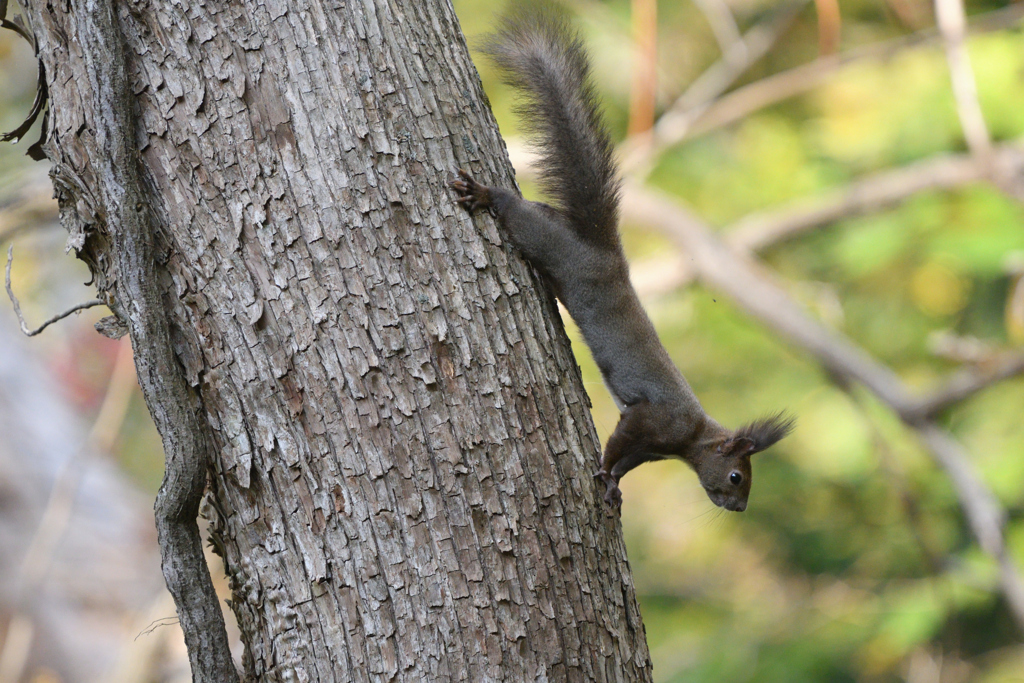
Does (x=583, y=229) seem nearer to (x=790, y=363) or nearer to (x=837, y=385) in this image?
(x=837, y=385)

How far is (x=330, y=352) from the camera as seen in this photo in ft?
5.20

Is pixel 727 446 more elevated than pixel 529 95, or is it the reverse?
pixel 529 95

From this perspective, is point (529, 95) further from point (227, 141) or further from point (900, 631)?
point (900, 631)

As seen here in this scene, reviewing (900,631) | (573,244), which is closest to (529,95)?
(573,244)

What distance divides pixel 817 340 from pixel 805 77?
73.4 inches

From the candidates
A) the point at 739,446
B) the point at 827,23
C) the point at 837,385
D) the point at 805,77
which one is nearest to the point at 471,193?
the point at 739,446

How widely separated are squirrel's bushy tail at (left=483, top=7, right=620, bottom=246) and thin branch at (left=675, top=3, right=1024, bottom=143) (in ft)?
10.2

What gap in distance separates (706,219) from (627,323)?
15.1 ft

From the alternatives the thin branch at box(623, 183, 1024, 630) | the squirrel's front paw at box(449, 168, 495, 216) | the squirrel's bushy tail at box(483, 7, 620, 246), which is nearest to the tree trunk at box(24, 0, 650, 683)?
the squirrel's front paw at box(449, 168, 495, 216)

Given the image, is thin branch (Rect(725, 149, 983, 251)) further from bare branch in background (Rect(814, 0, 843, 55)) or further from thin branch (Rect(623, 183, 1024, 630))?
bare branch in background (Rect(814, 0, 843, 55))

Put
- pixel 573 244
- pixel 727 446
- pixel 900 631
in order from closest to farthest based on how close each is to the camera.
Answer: pixel 573 244
pixel 727 446
pixel 900 631

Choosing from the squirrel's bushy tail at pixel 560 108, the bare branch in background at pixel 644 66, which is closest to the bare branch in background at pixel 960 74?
the bare branch in background at pixel 644 66

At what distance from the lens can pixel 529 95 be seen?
230 centimetres

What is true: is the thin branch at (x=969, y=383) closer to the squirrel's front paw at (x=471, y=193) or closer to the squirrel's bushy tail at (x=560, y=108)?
the squirrel's bushy tail at (x=560, y=108)
